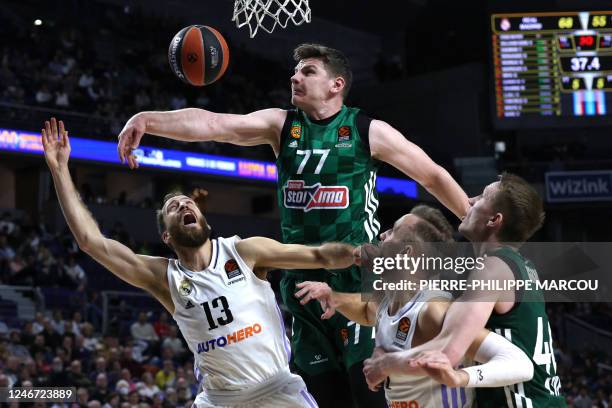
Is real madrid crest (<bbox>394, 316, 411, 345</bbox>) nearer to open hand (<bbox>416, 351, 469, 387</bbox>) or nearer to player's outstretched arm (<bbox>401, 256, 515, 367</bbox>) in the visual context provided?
player's outstretched arm (<bbox>401, 256, 515, 367</bbox>)

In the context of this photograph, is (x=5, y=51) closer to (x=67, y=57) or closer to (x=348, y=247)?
(x=67, y=57)

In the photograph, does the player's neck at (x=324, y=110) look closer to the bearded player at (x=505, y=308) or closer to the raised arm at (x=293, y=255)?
the raised arm at (x=293, y=255)

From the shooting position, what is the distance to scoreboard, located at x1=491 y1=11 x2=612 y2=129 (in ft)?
56.3

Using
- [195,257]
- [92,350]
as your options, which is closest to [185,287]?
[195,257]

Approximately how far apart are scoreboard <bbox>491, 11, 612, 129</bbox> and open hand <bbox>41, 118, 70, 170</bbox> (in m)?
13.8

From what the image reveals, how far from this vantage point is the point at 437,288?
4.01 metres

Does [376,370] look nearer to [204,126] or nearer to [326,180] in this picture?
[326,180]

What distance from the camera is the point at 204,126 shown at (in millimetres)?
5262

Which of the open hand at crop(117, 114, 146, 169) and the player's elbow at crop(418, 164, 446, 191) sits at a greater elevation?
the open hand at crop(117, 114, 146, 169)

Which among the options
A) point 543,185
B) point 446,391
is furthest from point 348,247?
point 543,185

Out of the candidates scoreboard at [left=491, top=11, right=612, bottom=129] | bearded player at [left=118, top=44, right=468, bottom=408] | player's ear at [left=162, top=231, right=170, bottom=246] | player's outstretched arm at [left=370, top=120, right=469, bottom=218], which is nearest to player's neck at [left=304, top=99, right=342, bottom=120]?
bearded player at [left=118, top=44, right=468, bottom=408]

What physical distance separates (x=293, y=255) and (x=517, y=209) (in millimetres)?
1488

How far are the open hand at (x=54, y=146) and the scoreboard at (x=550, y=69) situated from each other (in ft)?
45.4

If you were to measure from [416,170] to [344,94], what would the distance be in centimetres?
64
